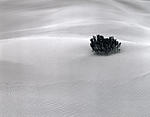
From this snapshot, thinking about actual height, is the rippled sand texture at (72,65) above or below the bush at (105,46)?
below

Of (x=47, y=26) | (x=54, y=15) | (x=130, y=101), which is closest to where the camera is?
(x=130, y=101)

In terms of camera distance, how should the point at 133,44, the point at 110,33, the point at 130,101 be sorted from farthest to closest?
the point at 110,33, the point at 133,44, the point at 130,101

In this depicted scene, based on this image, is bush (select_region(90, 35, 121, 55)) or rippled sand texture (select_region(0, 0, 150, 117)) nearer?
rippled sand texture (select_region(0, 0, 150, 117))

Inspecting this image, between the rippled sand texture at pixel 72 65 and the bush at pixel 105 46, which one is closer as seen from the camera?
the rippled sand texture at pixel 72 65

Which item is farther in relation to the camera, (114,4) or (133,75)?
(114,4)

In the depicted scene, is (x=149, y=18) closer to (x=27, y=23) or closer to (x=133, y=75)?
(x=27, y=23)

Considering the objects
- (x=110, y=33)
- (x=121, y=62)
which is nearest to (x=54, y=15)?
(x=110, y=33)

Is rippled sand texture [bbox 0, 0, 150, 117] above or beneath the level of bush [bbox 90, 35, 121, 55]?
beneath

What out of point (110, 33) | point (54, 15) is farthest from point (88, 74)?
point (54, 15)
